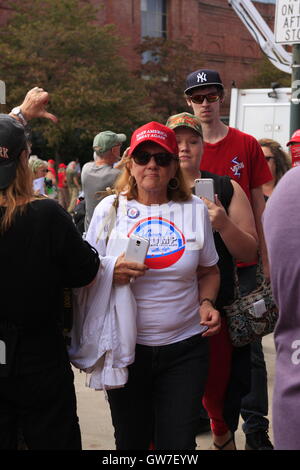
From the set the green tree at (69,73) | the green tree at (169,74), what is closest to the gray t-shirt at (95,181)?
the green tree at (69,73)

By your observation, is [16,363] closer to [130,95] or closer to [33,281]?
[33,281]

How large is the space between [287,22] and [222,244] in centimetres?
296

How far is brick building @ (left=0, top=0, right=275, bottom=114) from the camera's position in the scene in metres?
49.6

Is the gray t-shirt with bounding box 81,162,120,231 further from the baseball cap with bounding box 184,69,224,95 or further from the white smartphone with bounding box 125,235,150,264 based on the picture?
the white smartphone with bounding box 125,235,150,264

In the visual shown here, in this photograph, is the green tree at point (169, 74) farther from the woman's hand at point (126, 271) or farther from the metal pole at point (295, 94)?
the woman's hand at point (126, 271)

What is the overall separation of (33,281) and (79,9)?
129ft

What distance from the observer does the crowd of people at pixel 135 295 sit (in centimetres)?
256

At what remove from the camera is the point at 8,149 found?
2.58 m

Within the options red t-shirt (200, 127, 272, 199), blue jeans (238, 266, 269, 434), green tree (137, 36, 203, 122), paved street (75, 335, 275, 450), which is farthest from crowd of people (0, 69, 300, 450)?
green tree (137, 36, 203, 122)

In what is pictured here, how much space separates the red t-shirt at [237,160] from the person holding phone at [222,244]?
0.44 meters

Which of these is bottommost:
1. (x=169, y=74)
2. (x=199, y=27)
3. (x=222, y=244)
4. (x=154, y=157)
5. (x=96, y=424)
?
(x=96, y=424)

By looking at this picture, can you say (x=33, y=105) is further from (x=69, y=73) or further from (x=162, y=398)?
(x=69, y=73)

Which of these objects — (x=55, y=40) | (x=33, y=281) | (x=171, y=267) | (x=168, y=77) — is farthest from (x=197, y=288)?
(x=168, y=77)

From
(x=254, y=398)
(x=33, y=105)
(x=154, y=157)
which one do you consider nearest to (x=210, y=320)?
(x=154, y=157)
